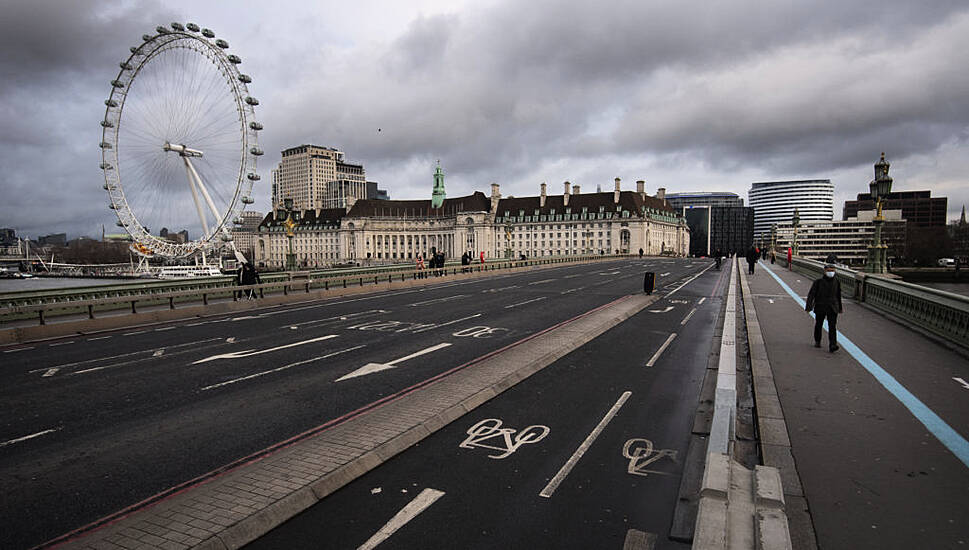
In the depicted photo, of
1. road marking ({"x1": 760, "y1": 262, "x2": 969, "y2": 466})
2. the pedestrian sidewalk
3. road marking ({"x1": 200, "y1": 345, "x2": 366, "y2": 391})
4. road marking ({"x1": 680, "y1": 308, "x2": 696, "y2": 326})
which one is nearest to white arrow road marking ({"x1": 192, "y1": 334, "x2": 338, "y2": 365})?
road marking ({"x1": 200, "y1": 345, "x2": 366, "y2": 391})

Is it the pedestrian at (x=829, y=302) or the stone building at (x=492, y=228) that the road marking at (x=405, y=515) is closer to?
the pedestrian at (x=829, y=302)

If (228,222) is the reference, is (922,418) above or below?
below

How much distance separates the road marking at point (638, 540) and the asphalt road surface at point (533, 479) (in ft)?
0.13

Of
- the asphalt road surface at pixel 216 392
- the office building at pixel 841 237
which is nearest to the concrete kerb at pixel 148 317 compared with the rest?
the asphalt road surface at pixel 216 392

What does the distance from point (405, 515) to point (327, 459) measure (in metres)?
1.64

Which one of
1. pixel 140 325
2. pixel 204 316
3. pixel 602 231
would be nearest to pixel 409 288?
pixel 204 316

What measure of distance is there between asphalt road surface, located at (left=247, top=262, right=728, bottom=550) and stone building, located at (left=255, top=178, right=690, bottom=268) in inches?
5199

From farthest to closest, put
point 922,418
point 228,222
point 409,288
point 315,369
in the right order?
point 228,222, point 409,288, point 315,369, point 922,418

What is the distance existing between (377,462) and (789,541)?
456 centimetres

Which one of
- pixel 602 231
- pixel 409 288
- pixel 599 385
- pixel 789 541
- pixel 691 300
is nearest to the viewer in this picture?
pixel 789 541

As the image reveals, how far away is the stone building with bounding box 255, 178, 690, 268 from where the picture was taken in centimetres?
15738

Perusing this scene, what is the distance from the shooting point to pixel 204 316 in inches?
845

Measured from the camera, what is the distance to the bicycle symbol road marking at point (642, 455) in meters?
6.34

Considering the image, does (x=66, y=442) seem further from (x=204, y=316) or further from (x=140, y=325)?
(x=204, y=316)
